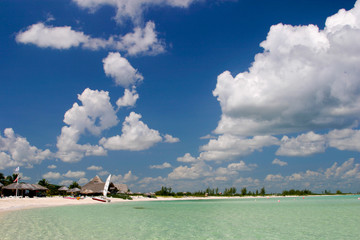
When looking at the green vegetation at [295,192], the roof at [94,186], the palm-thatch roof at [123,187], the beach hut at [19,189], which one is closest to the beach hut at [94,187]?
the roof at [94,186]

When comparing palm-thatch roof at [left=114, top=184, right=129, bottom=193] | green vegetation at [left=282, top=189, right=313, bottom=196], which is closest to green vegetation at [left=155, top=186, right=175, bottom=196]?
palm-thatch roof at [left=114, top=184, right=129, bottom=193]

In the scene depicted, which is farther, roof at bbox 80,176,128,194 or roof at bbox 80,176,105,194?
roof at bbox 80,176,105,194

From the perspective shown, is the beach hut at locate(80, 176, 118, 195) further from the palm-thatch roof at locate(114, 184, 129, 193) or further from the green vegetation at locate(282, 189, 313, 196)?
the green vegetation at locate(282, 189, 313, 196)

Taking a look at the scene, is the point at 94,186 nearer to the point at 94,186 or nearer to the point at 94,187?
the point at 94,186

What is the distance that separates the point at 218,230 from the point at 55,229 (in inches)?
421

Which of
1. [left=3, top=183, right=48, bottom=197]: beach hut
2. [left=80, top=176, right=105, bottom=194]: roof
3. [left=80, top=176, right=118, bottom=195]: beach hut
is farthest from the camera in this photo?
[left=80, top=176, right=105, bottom=194]: roof

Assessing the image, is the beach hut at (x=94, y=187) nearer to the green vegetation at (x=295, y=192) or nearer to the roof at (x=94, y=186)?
the roof at (x=94, y=186)

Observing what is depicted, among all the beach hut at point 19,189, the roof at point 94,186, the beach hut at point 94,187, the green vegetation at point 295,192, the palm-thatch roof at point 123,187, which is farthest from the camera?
the green vegetation at point 295,192

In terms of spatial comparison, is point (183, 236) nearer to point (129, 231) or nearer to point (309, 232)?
point (129, 231)

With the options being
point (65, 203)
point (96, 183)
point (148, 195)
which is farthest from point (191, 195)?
point (65, 203)

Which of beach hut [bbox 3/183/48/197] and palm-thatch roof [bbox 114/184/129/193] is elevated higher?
beach hut [bbox 3/183/48/197]

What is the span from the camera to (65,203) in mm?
44906

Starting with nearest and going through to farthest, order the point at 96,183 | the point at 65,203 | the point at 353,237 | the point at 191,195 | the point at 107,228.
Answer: the point at 353,237 < the point at 107,228 < the point at 65,203 < the point at 96,183 < the point at 191,195

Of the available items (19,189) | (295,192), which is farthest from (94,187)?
(295,192)
